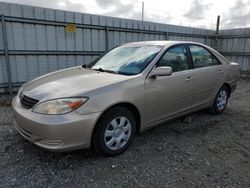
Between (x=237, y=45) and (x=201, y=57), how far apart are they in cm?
767

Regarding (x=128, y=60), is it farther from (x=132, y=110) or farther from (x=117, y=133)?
(x=117, y=133)

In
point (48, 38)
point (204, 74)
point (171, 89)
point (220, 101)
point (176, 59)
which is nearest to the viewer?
point (171, 89)

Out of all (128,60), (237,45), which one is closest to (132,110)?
(128,60)

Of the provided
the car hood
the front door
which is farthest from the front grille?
the front door

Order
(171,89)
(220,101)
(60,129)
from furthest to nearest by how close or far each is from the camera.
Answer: (220,101) → (171,89) → (60,129)

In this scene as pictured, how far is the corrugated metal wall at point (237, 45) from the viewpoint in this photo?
9.75 m

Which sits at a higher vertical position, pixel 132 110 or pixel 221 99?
pixel 132 110

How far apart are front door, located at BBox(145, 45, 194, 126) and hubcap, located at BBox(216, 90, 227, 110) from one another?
1107mm

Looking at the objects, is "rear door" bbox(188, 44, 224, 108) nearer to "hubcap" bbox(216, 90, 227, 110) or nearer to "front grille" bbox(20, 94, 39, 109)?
"hubcap" bbox(216, 90, 227, 110)

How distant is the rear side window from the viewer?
→ 3.71 metres

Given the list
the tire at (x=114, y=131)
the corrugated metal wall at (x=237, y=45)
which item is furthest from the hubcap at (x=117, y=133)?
the corrugated metal wall at (x=237, y=45)

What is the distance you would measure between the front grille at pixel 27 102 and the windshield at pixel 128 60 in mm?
1159

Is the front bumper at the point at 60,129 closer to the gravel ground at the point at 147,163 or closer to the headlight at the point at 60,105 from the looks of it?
the headlight at the point at 60,105

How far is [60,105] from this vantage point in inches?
89.8
